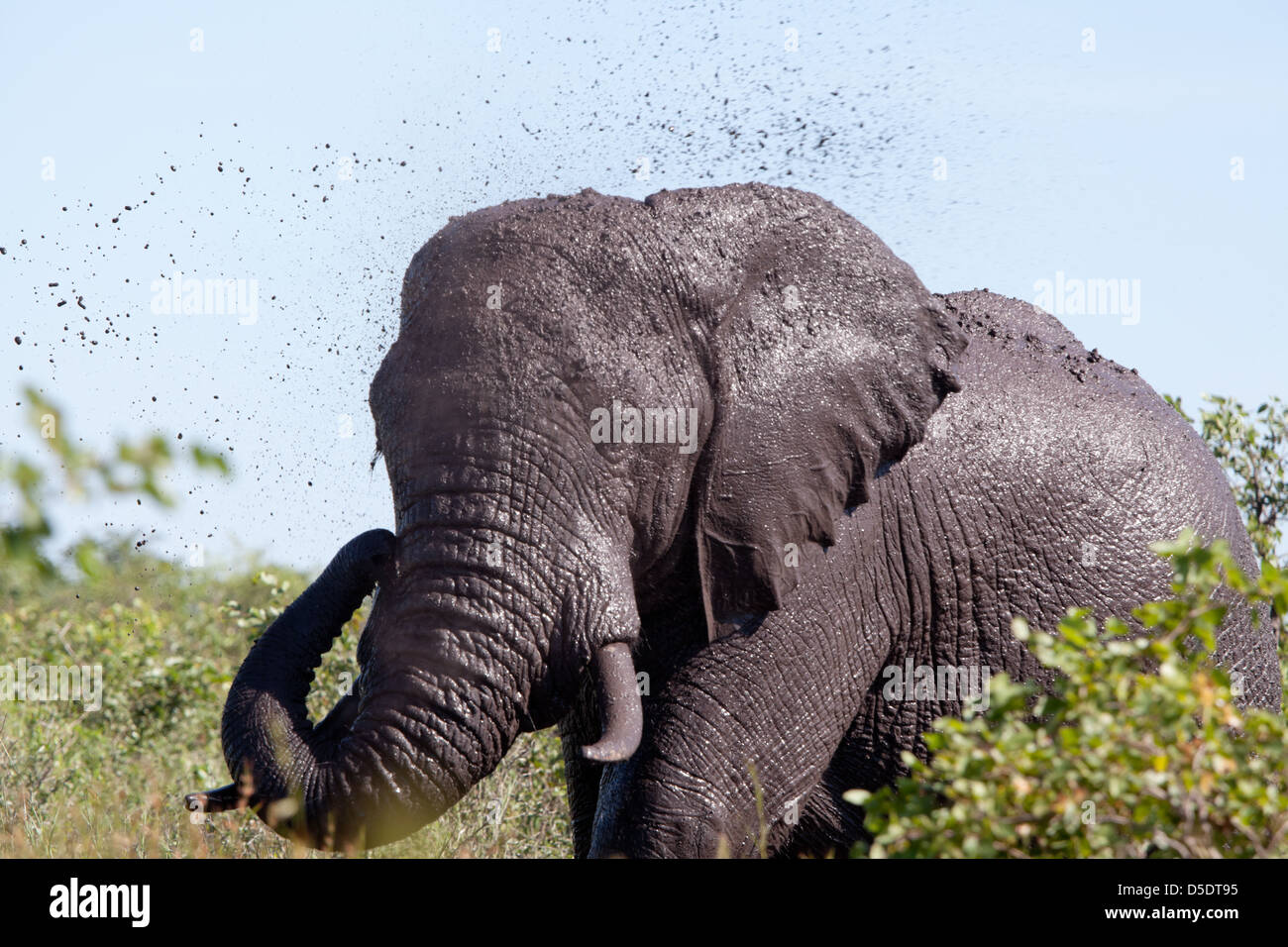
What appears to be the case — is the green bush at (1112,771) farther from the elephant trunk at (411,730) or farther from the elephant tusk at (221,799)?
the elephant tusk at (221,799)

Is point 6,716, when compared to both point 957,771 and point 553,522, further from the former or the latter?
point 957,771

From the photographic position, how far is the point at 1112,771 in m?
4.54

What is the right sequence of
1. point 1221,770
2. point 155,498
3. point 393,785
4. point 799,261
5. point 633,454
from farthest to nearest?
point 799,261 → point 633,454 → point 393,785 → point 1221,770 → point 155,498

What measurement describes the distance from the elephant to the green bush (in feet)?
4.26

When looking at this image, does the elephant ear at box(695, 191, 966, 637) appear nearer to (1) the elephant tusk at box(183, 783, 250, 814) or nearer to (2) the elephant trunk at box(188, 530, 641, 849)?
(2) the elephant trunk at box(188, 530, 641, 849)

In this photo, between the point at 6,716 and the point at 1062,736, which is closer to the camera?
the point at 1062,736

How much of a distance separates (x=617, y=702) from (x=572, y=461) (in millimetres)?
876

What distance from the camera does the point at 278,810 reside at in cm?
541

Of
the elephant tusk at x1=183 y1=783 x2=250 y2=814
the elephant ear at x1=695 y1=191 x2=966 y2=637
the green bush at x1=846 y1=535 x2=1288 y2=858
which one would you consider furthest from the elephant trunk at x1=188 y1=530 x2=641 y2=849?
the green bush at x1=846 y1=535 x2=1288 y2=858

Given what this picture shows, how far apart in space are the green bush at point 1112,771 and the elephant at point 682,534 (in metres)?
1.30

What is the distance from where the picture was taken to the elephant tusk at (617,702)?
546 centimetres

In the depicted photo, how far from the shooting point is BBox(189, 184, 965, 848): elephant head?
17.8ft

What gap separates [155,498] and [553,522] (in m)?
2.94
